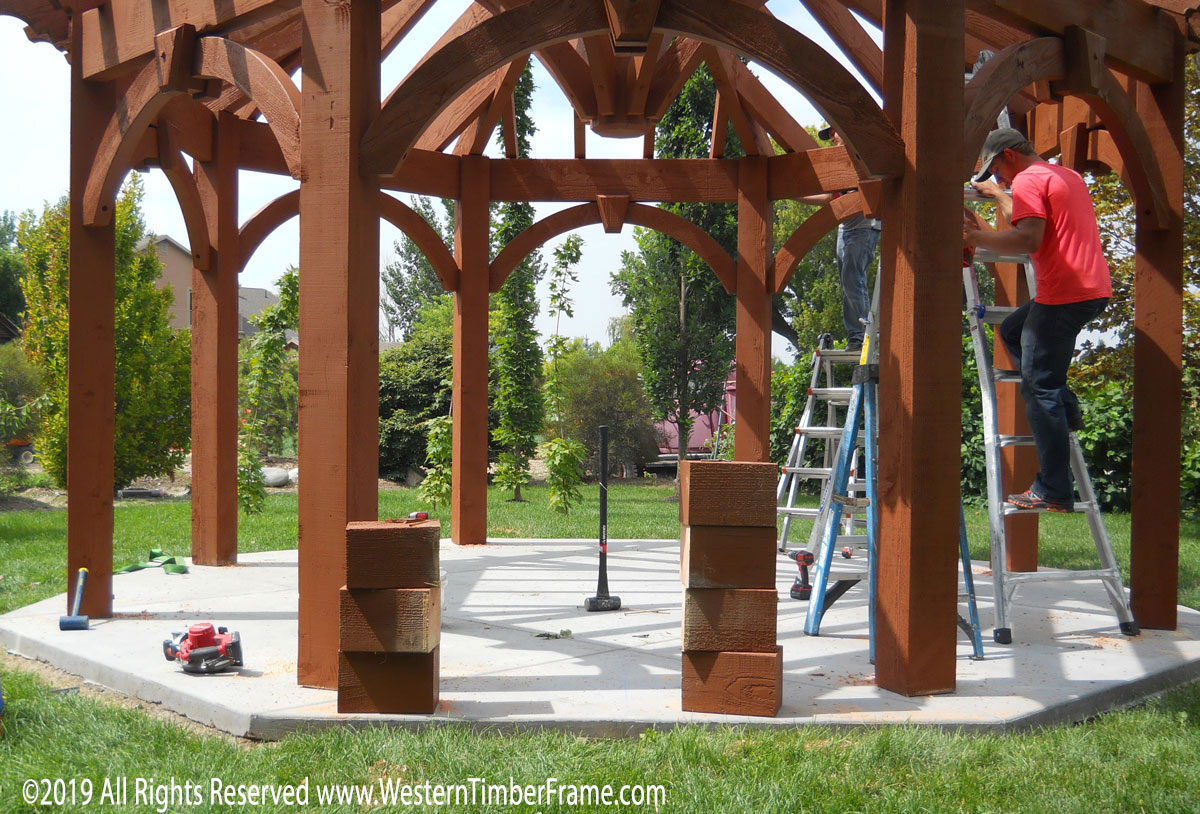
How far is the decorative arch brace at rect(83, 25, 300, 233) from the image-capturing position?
4.09 m

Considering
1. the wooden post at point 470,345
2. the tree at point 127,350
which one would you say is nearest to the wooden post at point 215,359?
the wooden post at point 470,345

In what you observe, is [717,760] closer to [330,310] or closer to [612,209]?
[330,310]

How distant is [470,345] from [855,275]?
3.05 m

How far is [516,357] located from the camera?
1284cm

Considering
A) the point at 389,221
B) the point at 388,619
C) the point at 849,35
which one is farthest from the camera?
the point at 389,221

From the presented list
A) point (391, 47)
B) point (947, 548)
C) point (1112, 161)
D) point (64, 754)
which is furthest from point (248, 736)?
point (1112, 161)

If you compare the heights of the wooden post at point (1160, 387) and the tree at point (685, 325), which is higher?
the tree at point (685, 325)

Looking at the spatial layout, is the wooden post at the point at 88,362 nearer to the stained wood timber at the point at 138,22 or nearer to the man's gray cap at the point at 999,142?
the stained wood timber at the point at 138,22

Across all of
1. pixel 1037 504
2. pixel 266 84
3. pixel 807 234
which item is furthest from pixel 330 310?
pixel 807 234

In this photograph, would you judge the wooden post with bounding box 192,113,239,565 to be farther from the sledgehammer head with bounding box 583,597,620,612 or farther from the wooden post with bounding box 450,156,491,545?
the sledgehammer head with bounding box 583,597,620,612

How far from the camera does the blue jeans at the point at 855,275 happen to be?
7305mm

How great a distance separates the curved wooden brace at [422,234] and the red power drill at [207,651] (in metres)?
3.95

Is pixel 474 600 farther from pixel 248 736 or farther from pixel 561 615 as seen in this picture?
pixel 248 736

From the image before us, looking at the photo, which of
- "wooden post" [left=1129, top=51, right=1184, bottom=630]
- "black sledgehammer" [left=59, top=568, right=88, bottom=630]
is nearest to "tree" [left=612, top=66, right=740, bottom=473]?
"wooden post" [left=1129, top=51, right=1184, bottom=630]
